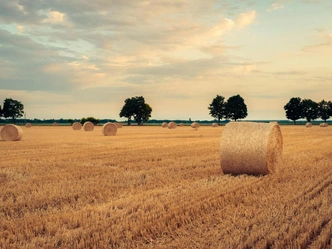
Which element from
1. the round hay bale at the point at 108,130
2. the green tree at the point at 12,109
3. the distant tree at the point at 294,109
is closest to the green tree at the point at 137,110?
the green tree at the point at 12,109

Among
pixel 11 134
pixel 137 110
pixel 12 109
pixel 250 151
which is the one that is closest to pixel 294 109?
pixel 137 110

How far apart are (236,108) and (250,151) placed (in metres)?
97.3

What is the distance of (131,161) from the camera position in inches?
464

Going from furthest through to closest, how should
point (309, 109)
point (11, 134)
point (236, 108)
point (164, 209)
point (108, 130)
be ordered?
point (309, 109) → point (236, 108) → point (108, 130) → point (11, 134) → point (164, 209)

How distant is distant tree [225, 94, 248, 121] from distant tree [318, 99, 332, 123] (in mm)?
25024

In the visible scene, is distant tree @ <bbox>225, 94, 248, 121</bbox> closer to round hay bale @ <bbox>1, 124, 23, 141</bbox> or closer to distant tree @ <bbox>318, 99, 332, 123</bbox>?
distant tree @ <bbox>318, 99, 332, 123</bbox>

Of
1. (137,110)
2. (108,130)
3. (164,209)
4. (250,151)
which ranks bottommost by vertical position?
(164,209)

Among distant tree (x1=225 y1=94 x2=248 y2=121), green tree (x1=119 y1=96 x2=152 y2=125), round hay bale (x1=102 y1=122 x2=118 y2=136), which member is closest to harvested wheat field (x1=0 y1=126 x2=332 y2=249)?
round hay bale (x1=102 y1=122 x2=118 y2=136)

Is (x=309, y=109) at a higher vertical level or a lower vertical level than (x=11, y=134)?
higher

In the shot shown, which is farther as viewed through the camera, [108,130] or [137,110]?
[137,110]

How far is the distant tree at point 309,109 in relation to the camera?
107125 millimetres

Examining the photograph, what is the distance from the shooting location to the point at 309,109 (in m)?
108

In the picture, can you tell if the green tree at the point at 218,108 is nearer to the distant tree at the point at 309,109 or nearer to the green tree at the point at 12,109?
the distant tree at the point at 309,109

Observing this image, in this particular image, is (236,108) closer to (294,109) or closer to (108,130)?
(294,109)
